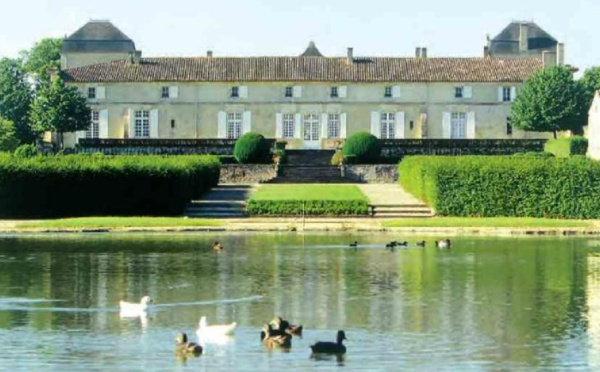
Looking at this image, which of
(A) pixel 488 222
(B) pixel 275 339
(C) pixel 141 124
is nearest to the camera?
(B) pixel 275 339

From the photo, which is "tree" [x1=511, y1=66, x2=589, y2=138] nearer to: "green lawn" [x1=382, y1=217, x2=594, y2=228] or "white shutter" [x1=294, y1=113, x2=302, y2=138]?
"white shutter" [x1=294, y1=113, x2=302, y2=138]

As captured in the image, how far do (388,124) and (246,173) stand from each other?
22.3 meters

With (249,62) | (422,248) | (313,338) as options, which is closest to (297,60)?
(249,62)

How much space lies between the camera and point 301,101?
88.6 metres

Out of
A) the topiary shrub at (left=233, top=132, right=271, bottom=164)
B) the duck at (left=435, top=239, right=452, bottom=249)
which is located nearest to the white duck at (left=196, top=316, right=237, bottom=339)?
the duck at (left=435, top=239, right=452, bottom=249)

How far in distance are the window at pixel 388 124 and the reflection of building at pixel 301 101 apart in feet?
0.17

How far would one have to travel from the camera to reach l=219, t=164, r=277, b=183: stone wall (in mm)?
67188

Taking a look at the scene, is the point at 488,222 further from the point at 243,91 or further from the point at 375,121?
the point at 243,91

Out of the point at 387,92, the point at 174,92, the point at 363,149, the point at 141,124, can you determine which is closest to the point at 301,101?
the point at 387,92

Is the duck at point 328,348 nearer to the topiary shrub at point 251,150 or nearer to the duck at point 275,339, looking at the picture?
the duck at point 275,339

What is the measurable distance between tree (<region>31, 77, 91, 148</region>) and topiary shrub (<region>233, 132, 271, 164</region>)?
49.6ft

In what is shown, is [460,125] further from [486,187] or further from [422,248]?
[422,248]

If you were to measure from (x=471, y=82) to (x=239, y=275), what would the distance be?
58.8m

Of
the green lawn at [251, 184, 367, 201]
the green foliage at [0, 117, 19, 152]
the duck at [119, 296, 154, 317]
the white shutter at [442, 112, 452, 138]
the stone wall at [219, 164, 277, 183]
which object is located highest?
the white shutter at [442, 112, 452, 138]
